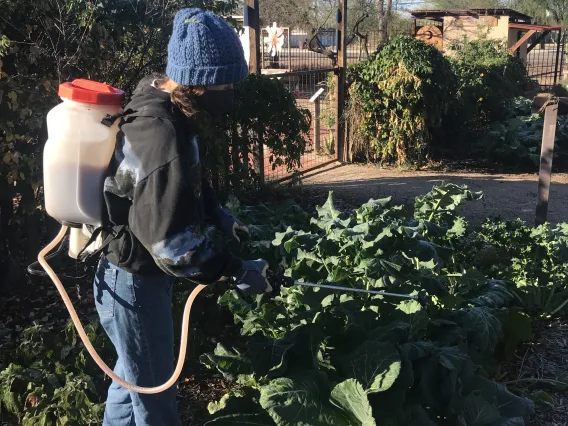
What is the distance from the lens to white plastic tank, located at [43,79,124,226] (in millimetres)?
2234

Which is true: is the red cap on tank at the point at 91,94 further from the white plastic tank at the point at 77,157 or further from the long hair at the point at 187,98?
the long hair at the point at 187,98

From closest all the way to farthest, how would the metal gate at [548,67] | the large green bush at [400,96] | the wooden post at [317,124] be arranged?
1. the large green bush at [400,96]
2. the wooden post at [317,124]
3. the metal gate at [548,67]

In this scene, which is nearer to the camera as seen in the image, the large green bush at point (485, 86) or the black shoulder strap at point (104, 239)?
the black shoulder strap at point (104, 239)

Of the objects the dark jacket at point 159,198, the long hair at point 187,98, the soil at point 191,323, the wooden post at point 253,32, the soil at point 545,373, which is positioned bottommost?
the soil at point 545,373

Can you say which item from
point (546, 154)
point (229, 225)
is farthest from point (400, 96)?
point (229, 225)

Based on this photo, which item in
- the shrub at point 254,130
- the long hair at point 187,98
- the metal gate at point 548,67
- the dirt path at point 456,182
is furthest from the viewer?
the metal gate at point 548,67

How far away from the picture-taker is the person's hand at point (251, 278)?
2398 mm

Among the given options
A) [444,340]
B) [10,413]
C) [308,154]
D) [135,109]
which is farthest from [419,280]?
[308,154]

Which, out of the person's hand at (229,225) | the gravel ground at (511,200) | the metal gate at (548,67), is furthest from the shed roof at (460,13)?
the person's hand at (229,225)

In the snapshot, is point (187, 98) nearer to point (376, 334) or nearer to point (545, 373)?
point (376, 334)

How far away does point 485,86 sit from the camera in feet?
37.7

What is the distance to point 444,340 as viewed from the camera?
130 inches

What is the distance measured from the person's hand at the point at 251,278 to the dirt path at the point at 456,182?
489cm

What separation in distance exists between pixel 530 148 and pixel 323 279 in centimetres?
741
